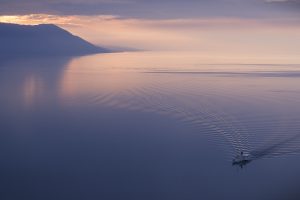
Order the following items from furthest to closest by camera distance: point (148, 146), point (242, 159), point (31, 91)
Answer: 1. point (31, 91)
2. point (148, 146)
3. point (242, 159)

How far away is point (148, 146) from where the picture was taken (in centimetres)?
516

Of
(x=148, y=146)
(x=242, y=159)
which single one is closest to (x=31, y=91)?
(x=148, y=146)

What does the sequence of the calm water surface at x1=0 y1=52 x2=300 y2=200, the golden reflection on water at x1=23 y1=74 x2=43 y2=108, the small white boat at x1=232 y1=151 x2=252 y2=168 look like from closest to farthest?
the calm water surface at x1=0 y1=52 x2=300 y2=200
the small white boat at x1=232 y1=151 x2=252 y2=168
the golden reflection on water at x1=23 y1=74 x2=43 y2=108

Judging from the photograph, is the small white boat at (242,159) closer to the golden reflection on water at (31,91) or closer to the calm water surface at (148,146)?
the calm water surface at (148,146)

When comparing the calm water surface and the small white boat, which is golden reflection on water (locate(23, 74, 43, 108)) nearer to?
the calm water surface

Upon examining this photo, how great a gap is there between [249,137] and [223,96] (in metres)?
3.50

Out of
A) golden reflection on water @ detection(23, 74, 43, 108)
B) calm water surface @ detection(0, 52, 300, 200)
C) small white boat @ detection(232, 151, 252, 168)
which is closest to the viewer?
calm water surface @ detection(0, 52, 300, 200)

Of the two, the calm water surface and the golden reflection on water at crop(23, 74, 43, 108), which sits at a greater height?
the golden reflection on water at crop(23, 74, 43, 108)

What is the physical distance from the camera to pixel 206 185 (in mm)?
4059

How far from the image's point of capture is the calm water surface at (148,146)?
397cm

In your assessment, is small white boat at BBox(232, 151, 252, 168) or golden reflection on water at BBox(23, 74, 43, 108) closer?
small white boat at BBox(232, 151, 252, 168)

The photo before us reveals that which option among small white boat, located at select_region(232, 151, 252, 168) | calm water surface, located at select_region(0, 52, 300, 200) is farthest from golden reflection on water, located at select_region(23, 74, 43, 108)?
small white boat, located at select_region(232, 151, 252, 168)

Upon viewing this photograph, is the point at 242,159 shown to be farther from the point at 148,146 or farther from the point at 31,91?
the point at 31,91

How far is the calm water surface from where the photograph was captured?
3.97 meters
